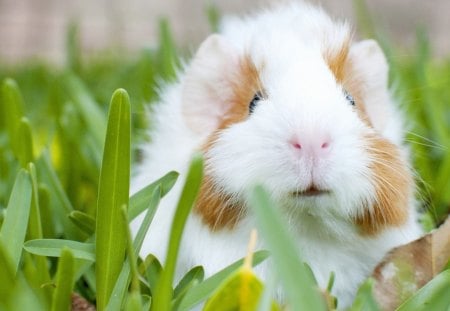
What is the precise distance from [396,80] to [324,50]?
106 cm

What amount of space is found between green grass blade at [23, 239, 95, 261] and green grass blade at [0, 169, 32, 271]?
26 millimetres

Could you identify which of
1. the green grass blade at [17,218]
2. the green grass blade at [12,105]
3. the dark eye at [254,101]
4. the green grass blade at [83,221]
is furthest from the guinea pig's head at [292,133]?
the green grass blade at [12,105]

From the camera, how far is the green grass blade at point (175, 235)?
1.44 meters

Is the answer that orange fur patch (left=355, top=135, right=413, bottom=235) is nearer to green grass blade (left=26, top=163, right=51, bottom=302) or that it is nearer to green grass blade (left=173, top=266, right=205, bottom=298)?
green grass blade (left=173, top=266, right=205, bottom=298)

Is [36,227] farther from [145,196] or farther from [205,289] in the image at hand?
[205,289]

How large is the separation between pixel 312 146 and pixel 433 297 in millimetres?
353

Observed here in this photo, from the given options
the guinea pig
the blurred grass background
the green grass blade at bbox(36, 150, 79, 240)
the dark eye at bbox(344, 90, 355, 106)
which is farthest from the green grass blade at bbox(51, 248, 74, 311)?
the blurred grass background

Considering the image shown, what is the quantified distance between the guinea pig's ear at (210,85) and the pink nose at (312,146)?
1.27 feet

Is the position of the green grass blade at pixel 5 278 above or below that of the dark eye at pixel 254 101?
below

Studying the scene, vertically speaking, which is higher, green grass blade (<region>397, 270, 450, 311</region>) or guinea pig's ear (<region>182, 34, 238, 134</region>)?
guinea pig's ear (<region>182, 34, 238, 134</region>)

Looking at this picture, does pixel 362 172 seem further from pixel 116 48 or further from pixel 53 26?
pixel 53 26

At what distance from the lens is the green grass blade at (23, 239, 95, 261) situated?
1609 millimetres

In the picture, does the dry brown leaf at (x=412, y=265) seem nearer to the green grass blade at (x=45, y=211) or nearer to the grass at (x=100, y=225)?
the grass at (x=100, y=225)

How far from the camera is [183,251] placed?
1.80 metres
